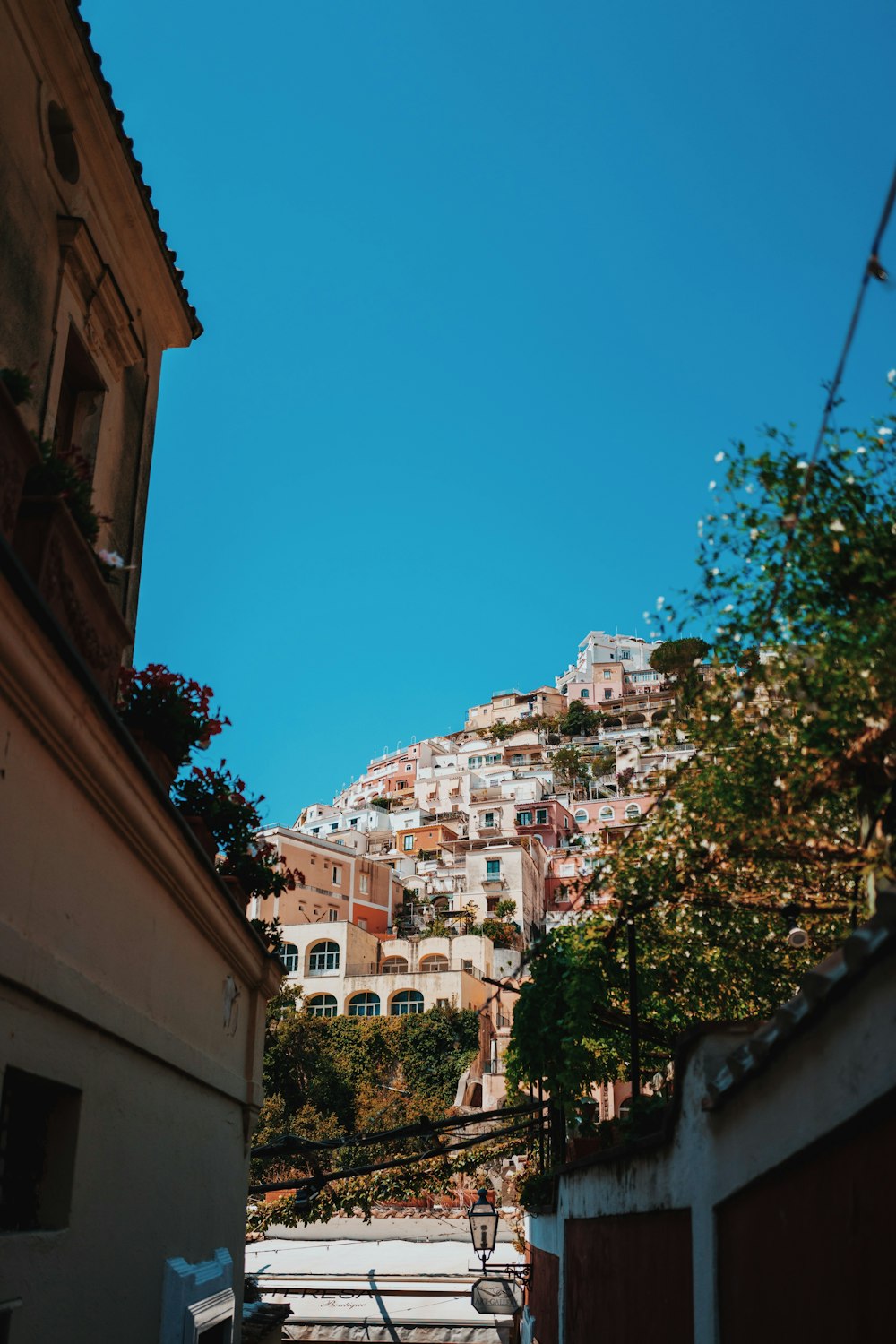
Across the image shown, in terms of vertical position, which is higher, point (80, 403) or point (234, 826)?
point (80, 403)

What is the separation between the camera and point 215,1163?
813 centimetres

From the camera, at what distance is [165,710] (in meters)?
6.98

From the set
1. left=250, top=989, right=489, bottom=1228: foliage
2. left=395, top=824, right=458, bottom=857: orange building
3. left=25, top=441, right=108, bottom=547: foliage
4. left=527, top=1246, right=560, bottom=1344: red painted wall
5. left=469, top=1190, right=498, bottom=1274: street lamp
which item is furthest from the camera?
left=395, top=824, right=458, bottom=857: orange building

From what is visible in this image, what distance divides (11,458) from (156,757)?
8.99ft

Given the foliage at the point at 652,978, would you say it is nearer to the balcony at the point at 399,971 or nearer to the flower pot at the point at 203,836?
the flower pot at the point at 203,836

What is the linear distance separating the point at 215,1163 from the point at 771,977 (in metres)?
6.00

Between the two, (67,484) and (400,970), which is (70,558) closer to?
(67,484)

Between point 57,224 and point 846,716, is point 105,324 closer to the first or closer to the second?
point 57,224

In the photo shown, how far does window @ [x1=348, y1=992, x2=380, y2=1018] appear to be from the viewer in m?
59.0

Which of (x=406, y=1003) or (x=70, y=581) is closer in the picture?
(x=70, y=581)

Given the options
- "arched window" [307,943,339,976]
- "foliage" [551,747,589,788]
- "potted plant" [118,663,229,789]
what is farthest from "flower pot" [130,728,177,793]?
"foliage" [551,747,589,788]

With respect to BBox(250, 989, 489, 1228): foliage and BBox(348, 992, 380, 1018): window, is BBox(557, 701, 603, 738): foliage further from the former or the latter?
BBox(250, 989, 489, 1228): foliage

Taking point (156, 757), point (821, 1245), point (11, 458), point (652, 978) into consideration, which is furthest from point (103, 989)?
point (652, 978)

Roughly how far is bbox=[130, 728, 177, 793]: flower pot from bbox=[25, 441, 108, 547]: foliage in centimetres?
133
